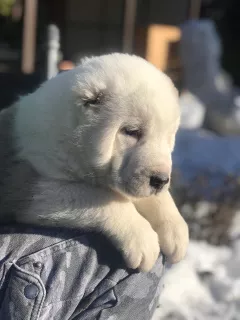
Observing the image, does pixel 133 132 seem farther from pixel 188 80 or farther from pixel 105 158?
pixel 188 80

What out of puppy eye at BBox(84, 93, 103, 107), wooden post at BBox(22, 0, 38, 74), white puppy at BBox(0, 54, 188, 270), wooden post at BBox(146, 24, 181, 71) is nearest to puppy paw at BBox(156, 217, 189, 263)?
white puppy at BBox(0, 54, 188, 270)

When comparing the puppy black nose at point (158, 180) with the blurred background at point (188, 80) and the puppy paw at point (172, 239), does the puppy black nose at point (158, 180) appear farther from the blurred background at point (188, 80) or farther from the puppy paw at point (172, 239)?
the blurred background at point (188, 80)

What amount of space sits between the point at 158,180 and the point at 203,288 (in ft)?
8.16

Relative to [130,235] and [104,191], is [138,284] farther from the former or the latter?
[104,191]

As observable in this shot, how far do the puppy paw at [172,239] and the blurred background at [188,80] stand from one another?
170 cm

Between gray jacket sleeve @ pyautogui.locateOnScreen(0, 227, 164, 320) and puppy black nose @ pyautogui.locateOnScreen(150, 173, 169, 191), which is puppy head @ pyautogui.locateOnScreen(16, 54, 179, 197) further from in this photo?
gray jacket sleeve @ pyautogui.locateOnScreen(0, 227, 164, 320)

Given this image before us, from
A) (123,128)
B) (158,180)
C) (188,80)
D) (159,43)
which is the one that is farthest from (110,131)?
(159,43)

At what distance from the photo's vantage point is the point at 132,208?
2.00 metres

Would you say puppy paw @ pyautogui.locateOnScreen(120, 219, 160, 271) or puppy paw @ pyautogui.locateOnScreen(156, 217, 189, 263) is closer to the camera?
puppy paw @ pyautogui.locateOnScreen(120, 219, 160, 271)

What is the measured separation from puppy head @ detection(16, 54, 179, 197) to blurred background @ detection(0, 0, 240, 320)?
5.29ft

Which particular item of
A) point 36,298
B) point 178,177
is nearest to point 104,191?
point 36,298

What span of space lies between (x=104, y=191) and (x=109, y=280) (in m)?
0.34

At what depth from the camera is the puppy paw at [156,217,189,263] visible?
2.00 meters

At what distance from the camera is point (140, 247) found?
1861 mm
